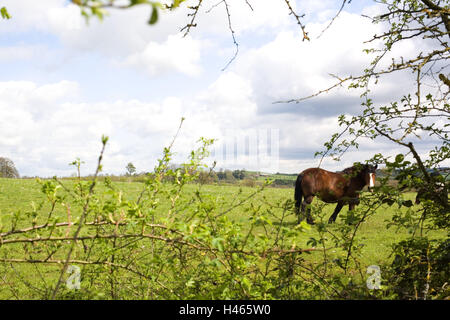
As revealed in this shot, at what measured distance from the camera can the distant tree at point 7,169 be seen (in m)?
46.9

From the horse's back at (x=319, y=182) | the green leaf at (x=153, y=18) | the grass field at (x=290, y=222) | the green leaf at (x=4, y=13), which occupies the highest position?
the green leaf at (x=4, y=13)

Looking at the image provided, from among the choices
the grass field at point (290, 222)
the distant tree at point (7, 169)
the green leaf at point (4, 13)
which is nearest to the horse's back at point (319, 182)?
the grass field at point (290, 222)

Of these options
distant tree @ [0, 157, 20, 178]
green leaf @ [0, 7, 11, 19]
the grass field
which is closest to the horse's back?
the grass field

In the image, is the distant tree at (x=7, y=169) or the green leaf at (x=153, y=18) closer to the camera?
the green leaf at (x=153, y=18)

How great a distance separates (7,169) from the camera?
47438mm

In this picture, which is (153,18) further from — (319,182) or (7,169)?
(7,169)

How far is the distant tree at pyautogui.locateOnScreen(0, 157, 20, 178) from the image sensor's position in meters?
46.9

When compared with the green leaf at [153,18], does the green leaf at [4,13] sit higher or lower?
higher

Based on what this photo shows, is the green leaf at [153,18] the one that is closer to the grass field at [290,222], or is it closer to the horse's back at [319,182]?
the grass field at [290,222]

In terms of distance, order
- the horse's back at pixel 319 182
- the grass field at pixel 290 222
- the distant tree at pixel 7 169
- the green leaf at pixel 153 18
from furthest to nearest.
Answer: the distant tree at pixel 7 169 → the horse's back at pixel 319 182 → the grass field at pixel 290 222 → the green leaf at pixel 153 18

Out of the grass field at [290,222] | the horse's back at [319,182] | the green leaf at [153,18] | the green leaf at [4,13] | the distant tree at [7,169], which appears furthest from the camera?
the distant tree at [7,169]

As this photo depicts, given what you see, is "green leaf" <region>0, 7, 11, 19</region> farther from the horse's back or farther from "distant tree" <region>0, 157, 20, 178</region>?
"distant tree" <region>0, 157, 20, 178</region>
